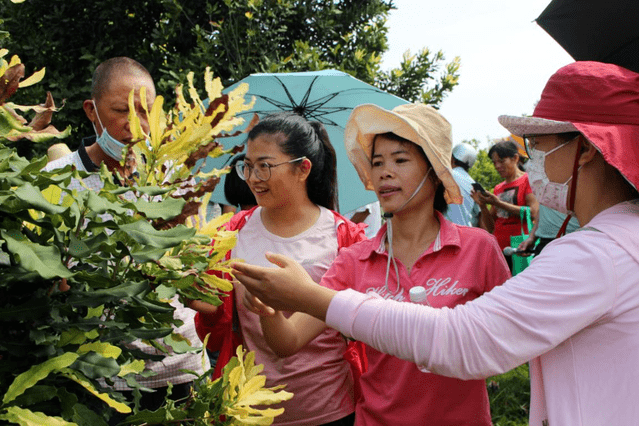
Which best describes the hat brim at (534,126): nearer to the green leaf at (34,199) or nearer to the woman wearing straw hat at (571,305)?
the woman wearing straw hat at (571,305)

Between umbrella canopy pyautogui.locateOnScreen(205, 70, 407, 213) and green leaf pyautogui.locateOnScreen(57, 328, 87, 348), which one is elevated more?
umbrella canopy pyautogui.locateOnScreen(205, 70, 407, 213)

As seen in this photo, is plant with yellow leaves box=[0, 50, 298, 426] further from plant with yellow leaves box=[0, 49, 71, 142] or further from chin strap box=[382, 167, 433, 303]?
chin strap box=[382, 167, 433, 303]

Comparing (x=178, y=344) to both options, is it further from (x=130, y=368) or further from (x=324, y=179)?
(x=324, y=179)

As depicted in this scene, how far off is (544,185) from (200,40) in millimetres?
5340

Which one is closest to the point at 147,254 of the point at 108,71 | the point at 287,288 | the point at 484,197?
the point at 287,288

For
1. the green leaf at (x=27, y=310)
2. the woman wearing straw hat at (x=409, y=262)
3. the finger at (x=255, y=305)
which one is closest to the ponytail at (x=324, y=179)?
the woman wearing straw hat at (x=409, y=262)

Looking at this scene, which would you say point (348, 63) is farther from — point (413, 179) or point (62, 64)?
point (413, 179)

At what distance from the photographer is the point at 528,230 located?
19.8 feet

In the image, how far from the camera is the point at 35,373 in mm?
821

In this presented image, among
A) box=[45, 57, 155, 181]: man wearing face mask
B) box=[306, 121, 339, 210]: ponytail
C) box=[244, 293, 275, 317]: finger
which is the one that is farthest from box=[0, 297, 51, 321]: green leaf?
box=[306, 121, 339, 210]: ponytail

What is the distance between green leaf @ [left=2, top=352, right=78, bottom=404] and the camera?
2.62 feet

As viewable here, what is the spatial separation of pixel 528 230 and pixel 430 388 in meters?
4.46

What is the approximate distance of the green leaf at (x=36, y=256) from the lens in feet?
2.54

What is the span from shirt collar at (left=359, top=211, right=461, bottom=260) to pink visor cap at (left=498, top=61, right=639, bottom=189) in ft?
2.05
